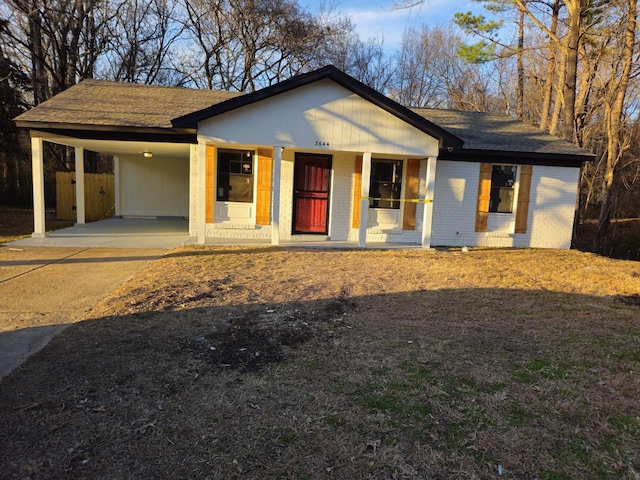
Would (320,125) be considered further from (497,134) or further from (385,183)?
(497,134)

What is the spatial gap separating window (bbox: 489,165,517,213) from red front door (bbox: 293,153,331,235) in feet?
15.0

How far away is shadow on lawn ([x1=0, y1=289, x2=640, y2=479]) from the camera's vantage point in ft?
8.11

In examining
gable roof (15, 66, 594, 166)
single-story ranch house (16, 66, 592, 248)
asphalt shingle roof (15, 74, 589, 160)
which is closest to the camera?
→ gable roof (15, 66, 594, 166)

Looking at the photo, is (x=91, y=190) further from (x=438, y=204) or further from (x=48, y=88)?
(x=438, y=204)

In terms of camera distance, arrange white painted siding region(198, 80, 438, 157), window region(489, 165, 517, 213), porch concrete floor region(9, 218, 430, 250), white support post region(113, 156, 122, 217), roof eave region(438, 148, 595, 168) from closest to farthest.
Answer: white painted siding region(198, 80, 438, 157)
porch concrete floor region(9, 218, 430, 250)
roof eave region(438, 148, 595, 168)
window region(489, 165, 517, 213)
white support post region(113, 156, 122, 217)

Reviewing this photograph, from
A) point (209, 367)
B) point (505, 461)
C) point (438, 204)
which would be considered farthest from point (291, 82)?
point (505, 461)

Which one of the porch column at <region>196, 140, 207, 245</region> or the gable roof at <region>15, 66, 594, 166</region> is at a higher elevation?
the gable roof at <region>15, 66, 594, 166</region>

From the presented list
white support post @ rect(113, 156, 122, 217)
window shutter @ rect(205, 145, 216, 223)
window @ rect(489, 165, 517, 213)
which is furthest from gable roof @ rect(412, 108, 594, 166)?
white support post @ rect(113, 156, 122, 217)

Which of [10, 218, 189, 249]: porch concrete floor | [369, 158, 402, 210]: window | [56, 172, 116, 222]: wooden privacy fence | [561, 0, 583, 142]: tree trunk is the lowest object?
[10, 218, 189, 249]: porch concrete floor

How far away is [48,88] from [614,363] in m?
25.0

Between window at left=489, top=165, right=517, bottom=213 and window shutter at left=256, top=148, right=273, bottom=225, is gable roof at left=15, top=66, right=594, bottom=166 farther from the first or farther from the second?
window shutter at left=256, top=148, right=273, bottom=225

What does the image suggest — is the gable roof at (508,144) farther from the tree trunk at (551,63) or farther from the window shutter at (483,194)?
the tree trunk at (551,63)

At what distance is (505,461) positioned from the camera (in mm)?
2498

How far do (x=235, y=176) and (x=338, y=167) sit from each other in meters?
2.70
